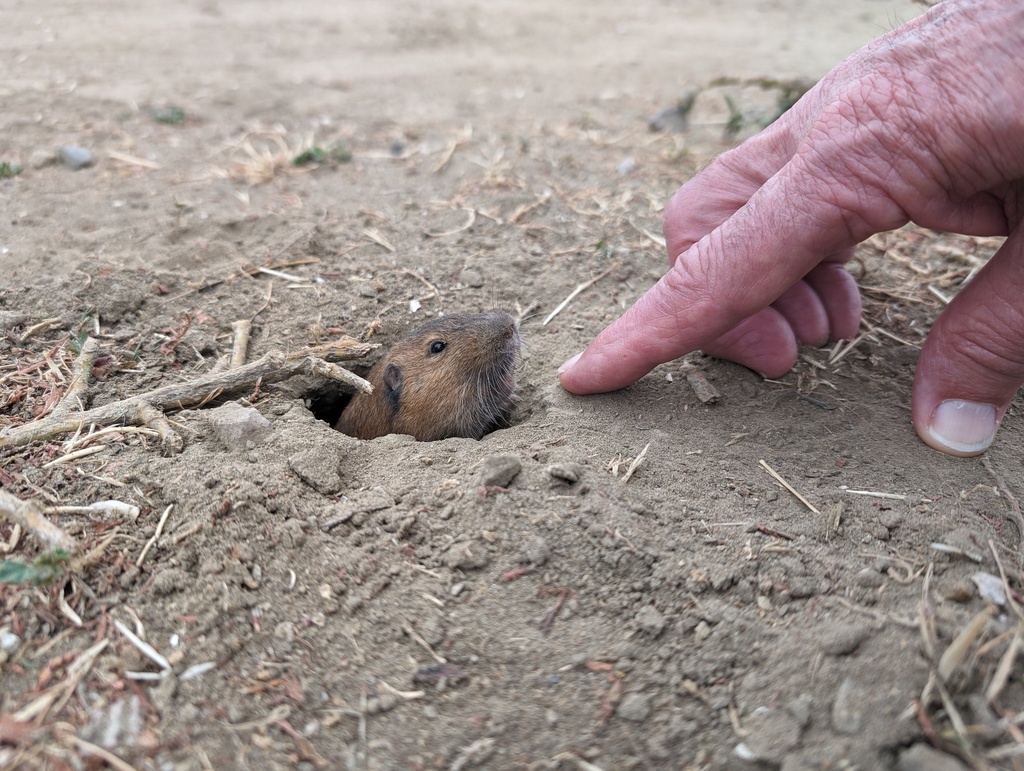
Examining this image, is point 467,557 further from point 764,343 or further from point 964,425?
point 964,425

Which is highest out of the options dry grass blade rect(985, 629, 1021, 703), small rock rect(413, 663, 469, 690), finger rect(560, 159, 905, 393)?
finger rect(560, 159, 905, 393)

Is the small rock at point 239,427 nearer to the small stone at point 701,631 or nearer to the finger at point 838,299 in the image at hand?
the small stone at point 701,631

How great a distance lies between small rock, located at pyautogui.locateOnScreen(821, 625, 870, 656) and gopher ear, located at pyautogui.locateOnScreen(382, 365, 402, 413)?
327 cm

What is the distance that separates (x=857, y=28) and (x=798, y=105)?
358 inches

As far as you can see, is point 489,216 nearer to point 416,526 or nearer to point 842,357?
point 842,357

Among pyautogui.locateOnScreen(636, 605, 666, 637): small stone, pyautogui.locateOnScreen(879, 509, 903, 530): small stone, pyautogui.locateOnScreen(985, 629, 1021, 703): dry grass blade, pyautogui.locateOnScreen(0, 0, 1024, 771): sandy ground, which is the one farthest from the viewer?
pyautogui.locateOnScreen(879, 509, 903, 530): small stone

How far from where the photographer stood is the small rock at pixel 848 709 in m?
2.17

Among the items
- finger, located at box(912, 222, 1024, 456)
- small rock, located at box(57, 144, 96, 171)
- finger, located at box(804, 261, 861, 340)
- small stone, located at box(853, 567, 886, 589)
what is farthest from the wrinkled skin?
small rock, located at box(57, 144, 96, 171)

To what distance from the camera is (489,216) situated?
5.77 meters

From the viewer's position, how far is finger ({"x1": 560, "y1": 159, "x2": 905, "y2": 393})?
2984 millimetres

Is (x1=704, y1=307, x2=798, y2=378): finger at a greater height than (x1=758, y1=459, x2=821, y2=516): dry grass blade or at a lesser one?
greater

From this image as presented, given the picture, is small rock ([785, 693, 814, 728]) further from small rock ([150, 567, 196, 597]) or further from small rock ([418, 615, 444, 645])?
small rock ([150, 567, 196, 597])

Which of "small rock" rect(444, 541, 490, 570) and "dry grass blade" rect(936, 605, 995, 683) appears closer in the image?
"dry grass blade" rect(936, 605, 995, 683)

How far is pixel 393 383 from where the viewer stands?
513 centimetres
